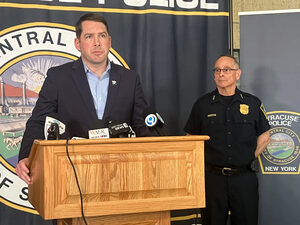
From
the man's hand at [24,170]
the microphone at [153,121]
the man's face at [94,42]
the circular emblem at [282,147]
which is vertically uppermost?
the man's face at [94,42]

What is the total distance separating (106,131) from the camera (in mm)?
1822

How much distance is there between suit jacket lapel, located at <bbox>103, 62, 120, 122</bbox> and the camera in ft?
7.36

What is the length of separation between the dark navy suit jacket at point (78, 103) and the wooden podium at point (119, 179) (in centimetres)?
44

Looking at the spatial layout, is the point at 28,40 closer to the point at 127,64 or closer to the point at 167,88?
the point at 127,64

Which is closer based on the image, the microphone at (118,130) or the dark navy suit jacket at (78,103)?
the microphone at (118,130)

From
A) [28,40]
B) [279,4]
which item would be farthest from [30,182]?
[279,4]

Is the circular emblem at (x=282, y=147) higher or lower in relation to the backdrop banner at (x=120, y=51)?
lower

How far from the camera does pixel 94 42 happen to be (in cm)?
233

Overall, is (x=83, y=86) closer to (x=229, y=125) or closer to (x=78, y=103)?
(x=78, y=103)

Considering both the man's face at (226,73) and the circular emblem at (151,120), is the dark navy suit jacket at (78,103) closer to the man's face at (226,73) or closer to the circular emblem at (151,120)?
the circular emblem at (151,120)

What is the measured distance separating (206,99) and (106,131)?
77.7 inches

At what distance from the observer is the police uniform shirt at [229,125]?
3.45 meters

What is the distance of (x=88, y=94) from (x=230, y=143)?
158cm

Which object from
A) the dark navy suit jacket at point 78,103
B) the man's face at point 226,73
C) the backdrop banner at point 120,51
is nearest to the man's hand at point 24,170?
the dark navy suit jacket at point 78,103
